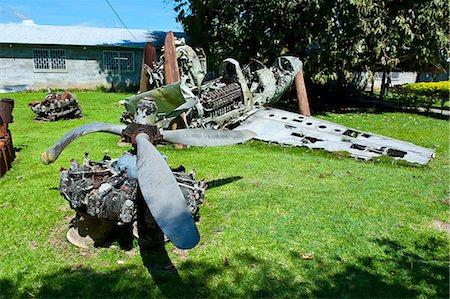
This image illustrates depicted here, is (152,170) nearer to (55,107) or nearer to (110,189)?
(110,189)

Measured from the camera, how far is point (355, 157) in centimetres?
980

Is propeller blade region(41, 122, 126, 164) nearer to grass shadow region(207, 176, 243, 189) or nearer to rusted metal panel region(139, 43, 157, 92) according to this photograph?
grass shadow region(207, 176, 243, 189)

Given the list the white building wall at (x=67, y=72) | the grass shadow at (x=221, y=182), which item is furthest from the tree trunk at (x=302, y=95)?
the white building wall at (x=67, y=72)

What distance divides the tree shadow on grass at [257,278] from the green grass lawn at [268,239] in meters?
0.01

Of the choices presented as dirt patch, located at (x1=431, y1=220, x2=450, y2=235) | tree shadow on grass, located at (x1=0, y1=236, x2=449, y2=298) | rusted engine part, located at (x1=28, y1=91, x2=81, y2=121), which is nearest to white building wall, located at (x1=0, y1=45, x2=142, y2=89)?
rusted engine part, located at (x1=28, y1=91, x2=81, y2=121)

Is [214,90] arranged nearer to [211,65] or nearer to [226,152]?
[226,152]

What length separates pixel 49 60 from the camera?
24938 millimetres

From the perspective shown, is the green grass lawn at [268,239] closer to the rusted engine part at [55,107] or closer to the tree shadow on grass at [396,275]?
the tree shadow on grass at [396,275]

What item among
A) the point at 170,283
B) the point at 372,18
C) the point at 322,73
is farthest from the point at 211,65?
the point at 170,283

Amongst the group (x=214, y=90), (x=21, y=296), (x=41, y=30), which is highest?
(x=41, y=30)

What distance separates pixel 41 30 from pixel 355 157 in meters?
26.0

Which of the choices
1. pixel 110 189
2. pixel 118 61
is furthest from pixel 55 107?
pixel 118 61

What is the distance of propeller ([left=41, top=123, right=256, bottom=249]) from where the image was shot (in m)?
3.26

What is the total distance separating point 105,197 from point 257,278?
6.89ft
